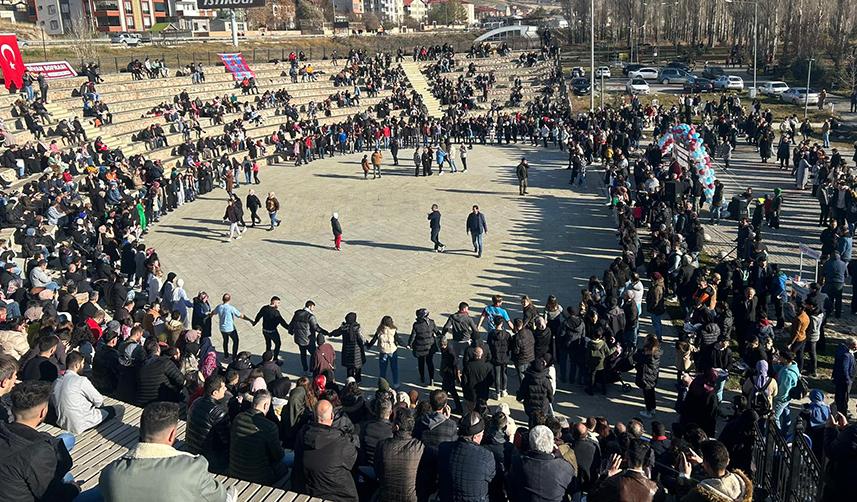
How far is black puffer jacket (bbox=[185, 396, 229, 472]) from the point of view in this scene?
6.55 metres

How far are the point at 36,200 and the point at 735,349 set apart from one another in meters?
18.4

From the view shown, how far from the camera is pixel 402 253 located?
60.6ft

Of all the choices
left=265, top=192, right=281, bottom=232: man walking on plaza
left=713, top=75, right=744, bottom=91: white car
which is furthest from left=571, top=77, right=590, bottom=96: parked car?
left=265, top=192, right=281, bottom=232: man walking on plaza

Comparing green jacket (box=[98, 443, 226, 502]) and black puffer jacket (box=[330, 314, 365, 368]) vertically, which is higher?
green jacket (box=[98, 443, 226, 502])

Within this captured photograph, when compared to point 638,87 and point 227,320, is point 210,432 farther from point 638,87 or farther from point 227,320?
point 638,87

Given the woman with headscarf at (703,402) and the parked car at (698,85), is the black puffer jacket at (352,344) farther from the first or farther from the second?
the parked car at (698,85)

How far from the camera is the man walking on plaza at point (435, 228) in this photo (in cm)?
1794

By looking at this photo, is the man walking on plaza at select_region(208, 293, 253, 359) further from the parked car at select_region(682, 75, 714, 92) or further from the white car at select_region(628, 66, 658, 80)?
the white car at select_region(628, 66, 658, 80)

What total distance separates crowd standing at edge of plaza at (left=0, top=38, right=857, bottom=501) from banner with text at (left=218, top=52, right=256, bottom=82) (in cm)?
2270

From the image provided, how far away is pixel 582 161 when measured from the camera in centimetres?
2495

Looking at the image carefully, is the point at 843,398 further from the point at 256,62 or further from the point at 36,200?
the point at 256,62

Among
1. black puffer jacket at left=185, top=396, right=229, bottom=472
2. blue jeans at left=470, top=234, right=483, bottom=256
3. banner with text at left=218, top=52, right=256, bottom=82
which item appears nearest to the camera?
black puffer jacket at left=185, top=396, right=229, bottom=472

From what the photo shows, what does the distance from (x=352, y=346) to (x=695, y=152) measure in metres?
15.1

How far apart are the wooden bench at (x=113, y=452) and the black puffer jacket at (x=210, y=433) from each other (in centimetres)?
48
